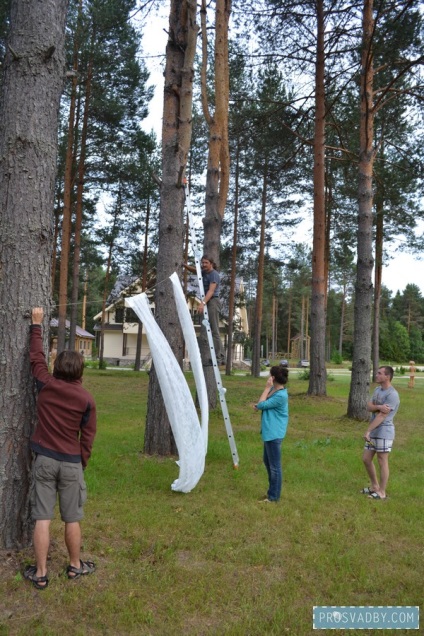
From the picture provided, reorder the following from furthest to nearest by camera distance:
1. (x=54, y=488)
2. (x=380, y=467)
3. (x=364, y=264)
A: (x=364, y=264) < (x=380, y=467) < (x=54, y=488)

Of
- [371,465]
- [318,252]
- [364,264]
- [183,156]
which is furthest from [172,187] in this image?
[318,252]

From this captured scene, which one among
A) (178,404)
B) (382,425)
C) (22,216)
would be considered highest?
(22,216)

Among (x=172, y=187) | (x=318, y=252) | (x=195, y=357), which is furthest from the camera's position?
(x=318, y=252)

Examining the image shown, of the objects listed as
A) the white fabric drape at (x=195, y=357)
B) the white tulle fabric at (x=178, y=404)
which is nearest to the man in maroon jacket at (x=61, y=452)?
the white tulle fabric at (x=178, y=404)

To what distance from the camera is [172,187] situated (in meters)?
7.21

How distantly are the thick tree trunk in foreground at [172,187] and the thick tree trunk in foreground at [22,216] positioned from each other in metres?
3.18

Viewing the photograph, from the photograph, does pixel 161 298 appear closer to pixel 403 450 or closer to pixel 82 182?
pixel 403 450

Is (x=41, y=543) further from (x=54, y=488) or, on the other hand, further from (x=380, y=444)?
(x=380, y=444)

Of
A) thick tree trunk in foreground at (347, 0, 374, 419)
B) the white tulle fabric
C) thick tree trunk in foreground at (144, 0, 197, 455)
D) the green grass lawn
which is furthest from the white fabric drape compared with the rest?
thick tree trunk in foreground at (347, 0, 374, 419)

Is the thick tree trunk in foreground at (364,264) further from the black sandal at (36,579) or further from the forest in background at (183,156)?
the black sandal at (36,579)

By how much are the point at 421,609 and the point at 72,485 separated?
2.46 m

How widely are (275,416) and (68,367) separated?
2.54 meters

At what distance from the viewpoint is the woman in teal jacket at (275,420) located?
17.5 feet

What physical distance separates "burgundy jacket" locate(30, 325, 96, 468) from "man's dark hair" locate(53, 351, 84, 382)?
4 cm
